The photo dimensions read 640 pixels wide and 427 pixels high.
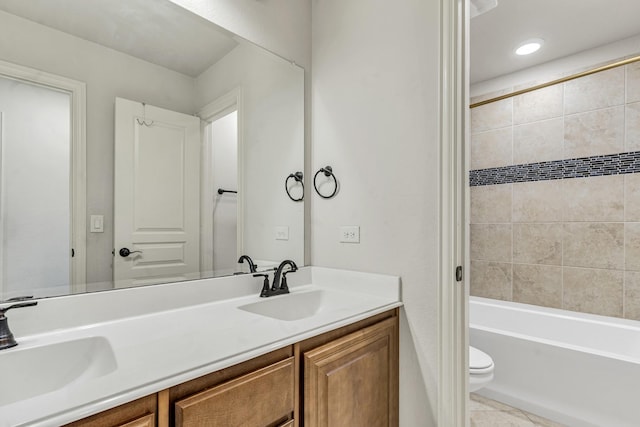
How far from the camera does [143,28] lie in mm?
1174

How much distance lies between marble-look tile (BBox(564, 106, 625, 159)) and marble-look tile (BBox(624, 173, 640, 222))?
0.67 ft

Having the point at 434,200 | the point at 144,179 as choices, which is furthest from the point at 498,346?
the point at 144,179

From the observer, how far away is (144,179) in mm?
1192

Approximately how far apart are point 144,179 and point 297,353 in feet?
2.72

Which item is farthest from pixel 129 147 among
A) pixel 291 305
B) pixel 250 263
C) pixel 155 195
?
pixel 291 305

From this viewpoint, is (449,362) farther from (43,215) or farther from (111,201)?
(43,215)

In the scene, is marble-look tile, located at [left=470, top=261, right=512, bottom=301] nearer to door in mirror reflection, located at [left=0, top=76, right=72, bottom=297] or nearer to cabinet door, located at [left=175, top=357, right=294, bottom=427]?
cabinet door, located at [left=175, top=357, right=294, bottom=427]

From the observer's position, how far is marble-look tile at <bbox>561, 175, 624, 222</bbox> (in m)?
2.21

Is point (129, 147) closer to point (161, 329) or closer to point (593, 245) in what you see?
point (161, 329)

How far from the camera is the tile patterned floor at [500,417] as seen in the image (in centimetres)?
184

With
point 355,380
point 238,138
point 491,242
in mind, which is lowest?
point 355,380

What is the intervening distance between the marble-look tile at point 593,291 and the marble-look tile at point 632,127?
0.85m

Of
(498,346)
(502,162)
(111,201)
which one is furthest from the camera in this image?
(502,162)

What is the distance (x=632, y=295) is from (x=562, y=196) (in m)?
0.77
